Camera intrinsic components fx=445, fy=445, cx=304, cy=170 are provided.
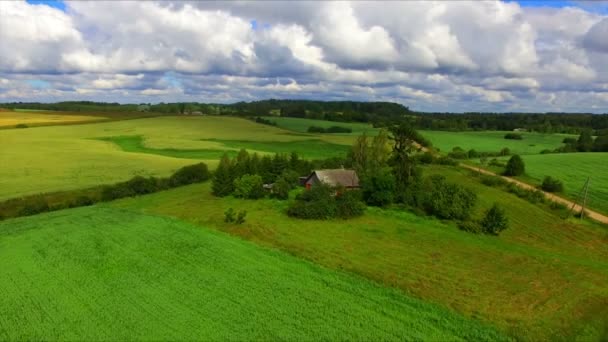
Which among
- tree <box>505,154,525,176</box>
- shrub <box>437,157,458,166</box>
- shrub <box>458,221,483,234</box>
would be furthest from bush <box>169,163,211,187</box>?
tree <box>505,154,525,176</box>

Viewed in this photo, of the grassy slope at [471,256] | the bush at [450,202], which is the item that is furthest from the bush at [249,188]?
the bush at [450,202]

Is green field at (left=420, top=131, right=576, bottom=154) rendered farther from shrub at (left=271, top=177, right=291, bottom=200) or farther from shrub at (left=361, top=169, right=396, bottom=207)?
shrub at (left=271, top=177, right=291, bottom=200)

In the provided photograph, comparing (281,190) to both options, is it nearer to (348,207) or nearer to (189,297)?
(348,207)

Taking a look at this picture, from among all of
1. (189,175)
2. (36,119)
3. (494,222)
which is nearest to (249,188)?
(189,175)

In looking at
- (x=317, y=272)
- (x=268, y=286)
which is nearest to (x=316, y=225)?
(x=317, y=272)

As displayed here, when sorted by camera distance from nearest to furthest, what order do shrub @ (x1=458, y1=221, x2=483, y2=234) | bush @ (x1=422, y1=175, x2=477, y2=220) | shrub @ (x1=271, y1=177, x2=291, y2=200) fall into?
shrub @ (x1=458, y1=221, x2=483, y2=234)
bush @ (x1=422, y1=175, x2=477, y2=220)
shrub @ (x1=271, y1=177, x2=291, y2=200)

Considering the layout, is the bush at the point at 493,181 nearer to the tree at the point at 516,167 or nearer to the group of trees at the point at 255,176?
the tree at the point at 516,167
